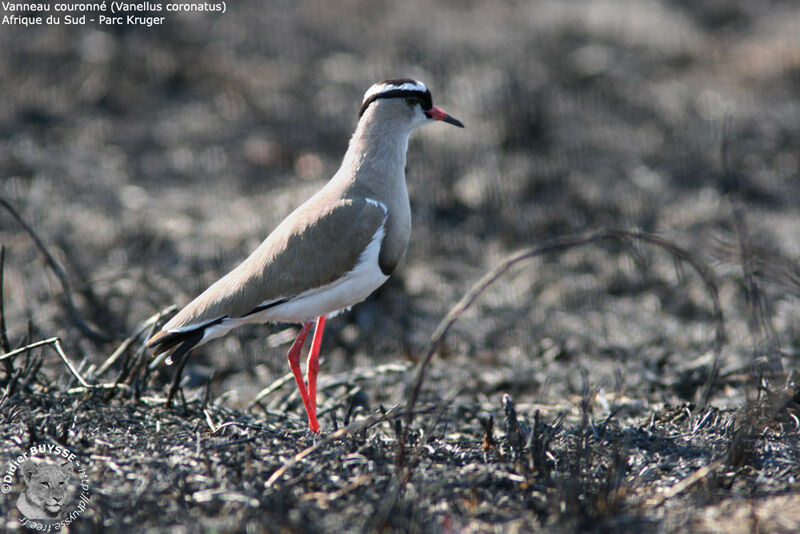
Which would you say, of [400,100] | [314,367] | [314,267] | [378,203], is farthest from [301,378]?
[400,100]

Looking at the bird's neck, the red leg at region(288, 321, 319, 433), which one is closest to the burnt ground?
the red leg at region(288, 321, 319, 433)

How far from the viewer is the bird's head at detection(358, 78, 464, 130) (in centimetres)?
410

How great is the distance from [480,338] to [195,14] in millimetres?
6465

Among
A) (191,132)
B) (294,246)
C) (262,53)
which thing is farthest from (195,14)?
(294,246)

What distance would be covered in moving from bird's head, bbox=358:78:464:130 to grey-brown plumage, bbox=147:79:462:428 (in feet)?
Result: 1.19

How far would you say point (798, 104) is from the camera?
9359 millimetres

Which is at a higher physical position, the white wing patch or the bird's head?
the bird's head

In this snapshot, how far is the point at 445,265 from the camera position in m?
6.53

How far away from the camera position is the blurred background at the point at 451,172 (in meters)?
5.52

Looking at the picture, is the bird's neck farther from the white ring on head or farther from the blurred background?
the blurred background

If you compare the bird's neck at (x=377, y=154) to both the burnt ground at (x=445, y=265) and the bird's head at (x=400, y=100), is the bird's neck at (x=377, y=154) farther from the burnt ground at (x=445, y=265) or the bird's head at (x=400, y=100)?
the burnt ground at (x=445, y=265)

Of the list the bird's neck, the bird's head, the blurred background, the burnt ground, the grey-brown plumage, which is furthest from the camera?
the blurred background

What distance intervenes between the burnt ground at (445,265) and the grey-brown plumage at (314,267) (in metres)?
0.39

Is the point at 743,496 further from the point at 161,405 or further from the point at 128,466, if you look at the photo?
the point at 161,405
